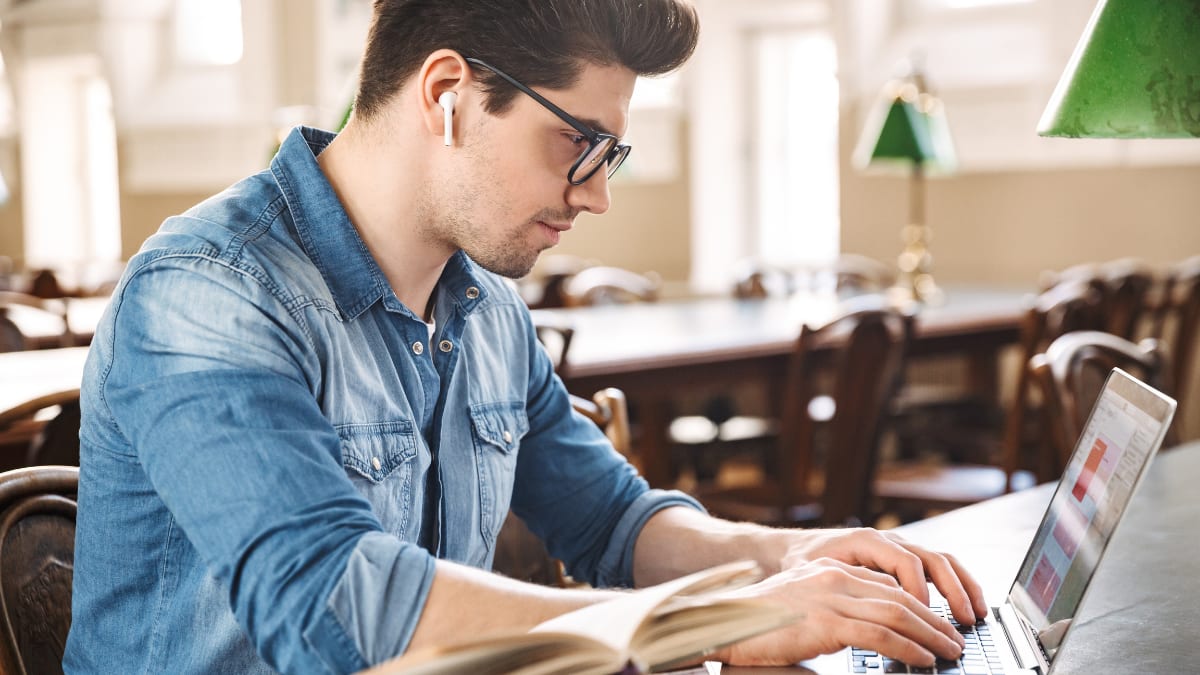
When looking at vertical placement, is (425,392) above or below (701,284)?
above

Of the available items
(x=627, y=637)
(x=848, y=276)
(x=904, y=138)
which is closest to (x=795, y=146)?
(x=848, y=276)

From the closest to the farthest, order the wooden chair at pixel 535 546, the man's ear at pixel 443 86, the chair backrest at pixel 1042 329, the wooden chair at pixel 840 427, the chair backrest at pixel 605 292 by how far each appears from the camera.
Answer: the man's ear at pixel 443 86, the wooden chair at pixel 535 546, the wooden chair at pixel 840 427, the chair backrest at pixel 1042 329, the chair backrest at pixel 605 292

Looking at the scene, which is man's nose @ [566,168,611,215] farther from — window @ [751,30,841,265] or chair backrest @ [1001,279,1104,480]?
window @ [751,30,841,265]

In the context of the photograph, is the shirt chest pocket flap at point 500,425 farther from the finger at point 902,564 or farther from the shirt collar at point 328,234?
the finger at point 902,564

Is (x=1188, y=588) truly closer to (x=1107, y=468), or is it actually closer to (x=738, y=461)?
(x=1107, y=468)

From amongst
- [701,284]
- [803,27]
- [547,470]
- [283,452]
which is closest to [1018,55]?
[803,27]

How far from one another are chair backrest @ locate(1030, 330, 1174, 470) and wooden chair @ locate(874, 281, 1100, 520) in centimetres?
91

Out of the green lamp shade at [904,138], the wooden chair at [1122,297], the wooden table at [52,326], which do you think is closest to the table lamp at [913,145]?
the green lamp shade at [904,138]

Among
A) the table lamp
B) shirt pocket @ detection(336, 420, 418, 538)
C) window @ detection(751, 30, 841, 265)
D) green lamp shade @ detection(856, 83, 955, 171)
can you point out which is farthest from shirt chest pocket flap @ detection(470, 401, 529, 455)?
window @ detection(751, 30, 841, 265)

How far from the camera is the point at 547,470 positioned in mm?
1475

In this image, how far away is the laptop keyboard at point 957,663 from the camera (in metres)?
0.99

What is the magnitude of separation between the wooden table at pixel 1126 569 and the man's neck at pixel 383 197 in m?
0.48

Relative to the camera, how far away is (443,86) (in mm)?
1172

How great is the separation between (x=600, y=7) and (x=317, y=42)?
670cm
